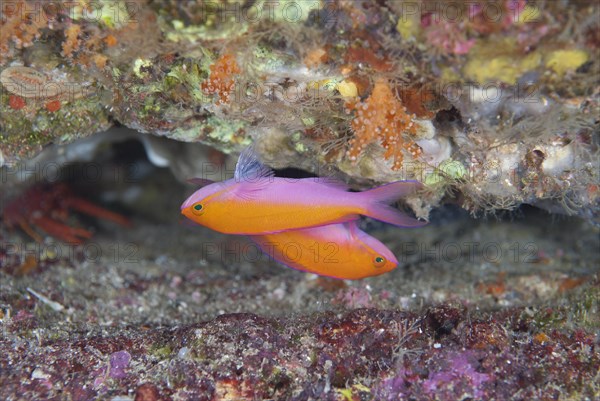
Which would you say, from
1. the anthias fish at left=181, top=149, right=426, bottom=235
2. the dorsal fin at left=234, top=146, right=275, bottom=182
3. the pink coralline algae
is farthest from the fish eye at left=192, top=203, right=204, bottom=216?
the pink coralline algae

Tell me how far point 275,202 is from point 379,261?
0.86 metres

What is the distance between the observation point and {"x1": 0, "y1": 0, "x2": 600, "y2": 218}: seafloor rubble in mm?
2043

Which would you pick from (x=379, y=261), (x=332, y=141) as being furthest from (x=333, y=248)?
(x=332, y=141)

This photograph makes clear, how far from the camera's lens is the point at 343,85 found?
2.55m

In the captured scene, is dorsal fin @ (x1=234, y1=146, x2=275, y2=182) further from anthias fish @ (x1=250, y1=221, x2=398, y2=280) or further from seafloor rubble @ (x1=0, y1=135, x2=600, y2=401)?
seafloor rubble @ (x1=0, y1=135, x2=600, y2=401)

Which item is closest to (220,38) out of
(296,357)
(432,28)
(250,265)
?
(432,28)

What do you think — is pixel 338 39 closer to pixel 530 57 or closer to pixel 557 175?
pixel 530 57

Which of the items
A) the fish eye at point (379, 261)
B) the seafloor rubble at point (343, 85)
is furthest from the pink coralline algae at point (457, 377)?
the seafloor rubble at point (343, 85)

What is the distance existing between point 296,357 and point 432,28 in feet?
6.02

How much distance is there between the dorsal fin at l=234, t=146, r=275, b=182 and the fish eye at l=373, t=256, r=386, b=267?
0.97 m

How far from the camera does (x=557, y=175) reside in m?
2.82

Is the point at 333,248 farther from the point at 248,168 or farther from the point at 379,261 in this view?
the point at 248,168

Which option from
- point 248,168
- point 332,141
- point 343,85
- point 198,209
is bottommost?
point 198,209

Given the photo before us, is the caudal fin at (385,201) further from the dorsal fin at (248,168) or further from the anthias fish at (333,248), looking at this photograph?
the dorsal fin at (248,168)
